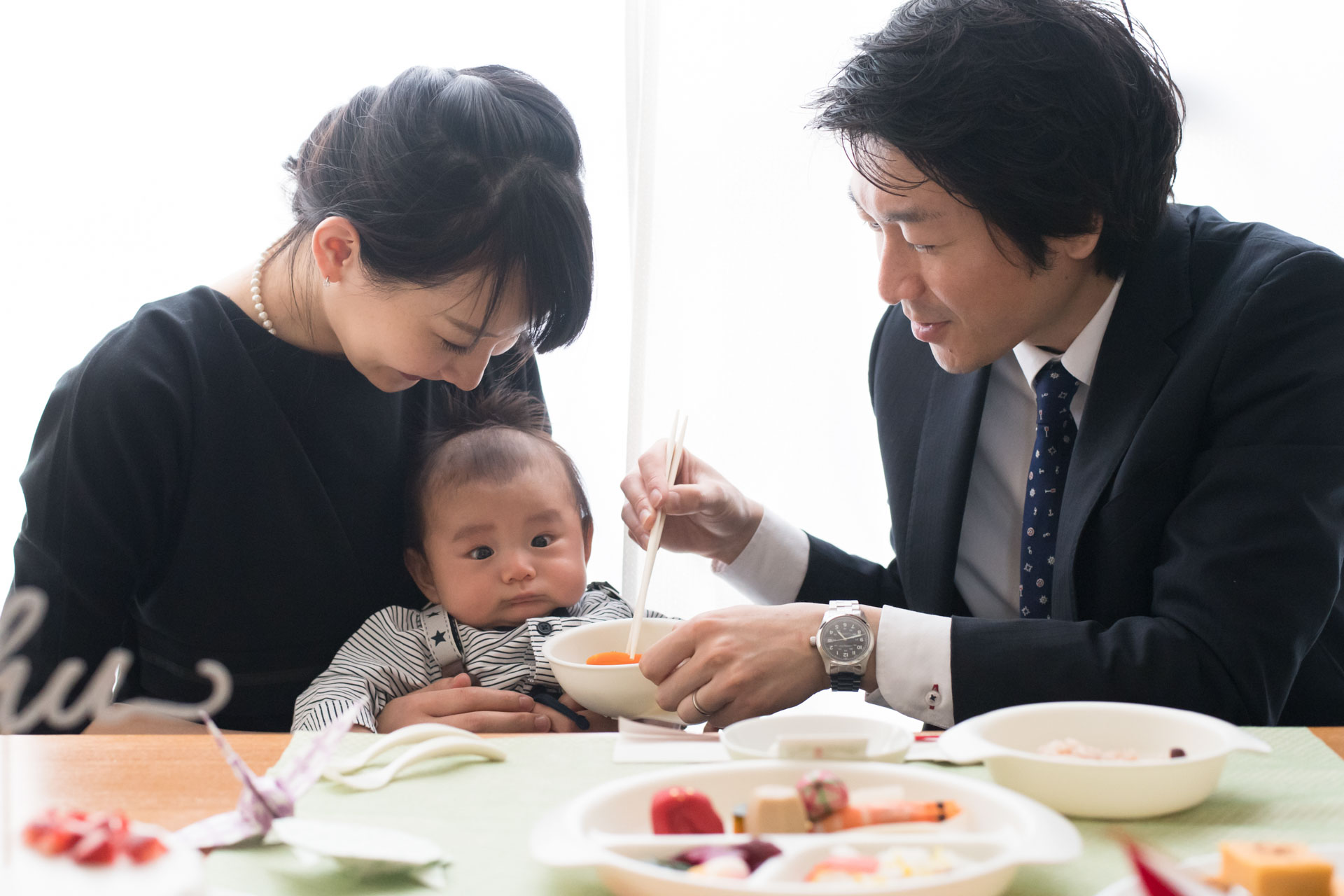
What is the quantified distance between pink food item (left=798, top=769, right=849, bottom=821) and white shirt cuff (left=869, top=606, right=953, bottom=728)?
52 centimetres

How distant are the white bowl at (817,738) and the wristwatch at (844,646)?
0.27m

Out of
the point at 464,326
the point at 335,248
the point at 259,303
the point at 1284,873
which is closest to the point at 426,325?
the point at 464,326

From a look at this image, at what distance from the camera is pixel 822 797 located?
671 millimetres

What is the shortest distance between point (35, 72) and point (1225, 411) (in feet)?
7.52

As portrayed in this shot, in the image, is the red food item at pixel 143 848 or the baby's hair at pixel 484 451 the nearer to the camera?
the red food item at pixel 143 848

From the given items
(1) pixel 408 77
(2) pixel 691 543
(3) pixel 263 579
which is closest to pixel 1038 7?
(1) pixel 408 77

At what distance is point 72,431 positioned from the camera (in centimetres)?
129

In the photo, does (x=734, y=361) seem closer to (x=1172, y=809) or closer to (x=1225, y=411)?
(x=1225, y=411)

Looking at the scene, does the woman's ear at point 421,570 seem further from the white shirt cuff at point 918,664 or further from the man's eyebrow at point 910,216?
Answer: the man's eyebrow at point 910,216

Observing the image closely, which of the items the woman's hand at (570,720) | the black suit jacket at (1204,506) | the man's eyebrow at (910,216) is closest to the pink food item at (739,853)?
the black suit jacket at (1204,506)

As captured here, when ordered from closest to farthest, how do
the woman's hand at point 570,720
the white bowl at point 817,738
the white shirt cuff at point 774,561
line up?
the white bowl at point 817,738 → the woman's hand at point 570,720 → the white shirt cuff at point 774,561

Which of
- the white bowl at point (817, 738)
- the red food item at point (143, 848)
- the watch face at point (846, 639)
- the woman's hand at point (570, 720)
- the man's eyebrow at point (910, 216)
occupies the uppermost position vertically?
the man's eyebrow at point (910, 216)

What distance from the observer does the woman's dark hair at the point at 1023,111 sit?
1303 millimetres

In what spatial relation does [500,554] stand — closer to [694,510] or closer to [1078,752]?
[694,510]
